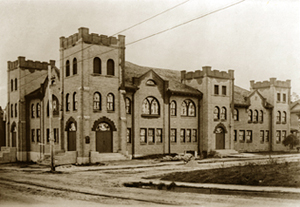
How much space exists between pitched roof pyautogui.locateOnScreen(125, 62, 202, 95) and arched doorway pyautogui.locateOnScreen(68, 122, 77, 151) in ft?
21.4

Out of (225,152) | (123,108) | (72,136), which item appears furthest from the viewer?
(225,152)

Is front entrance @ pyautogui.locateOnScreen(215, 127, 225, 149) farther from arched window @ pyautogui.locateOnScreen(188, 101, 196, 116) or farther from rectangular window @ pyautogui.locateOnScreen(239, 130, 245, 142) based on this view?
rectangular window @ pyautogui.locateOnScreen(239, 130, 245, 142)

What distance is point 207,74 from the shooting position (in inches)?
1591

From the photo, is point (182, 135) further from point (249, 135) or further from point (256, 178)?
point (256, 178)

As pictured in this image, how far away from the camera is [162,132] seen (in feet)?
124

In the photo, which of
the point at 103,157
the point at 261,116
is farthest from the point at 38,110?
the point at 261,116

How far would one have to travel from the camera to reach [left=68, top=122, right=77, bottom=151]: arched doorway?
107 feet

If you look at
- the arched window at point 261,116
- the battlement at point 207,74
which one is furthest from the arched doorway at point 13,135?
the arched window at point 261,116

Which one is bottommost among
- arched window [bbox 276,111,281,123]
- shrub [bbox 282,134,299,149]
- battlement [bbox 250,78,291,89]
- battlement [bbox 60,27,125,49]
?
shrub [bbox 282,134,299,149]

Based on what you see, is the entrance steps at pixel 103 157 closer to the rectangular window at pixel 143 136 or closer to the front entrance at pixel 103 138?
the front entrance at pixel 103 138

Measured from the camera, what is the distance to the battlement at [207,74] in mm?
40438

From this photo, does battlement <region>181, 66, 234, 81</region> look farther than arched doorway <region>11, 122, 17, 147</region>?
No

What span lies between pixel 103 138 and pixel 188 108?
11.7 metres

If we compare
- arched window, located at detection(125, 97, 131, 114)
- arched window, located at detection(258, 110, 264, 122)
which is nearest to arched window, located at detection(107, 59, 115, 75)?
arched window, located at detection(125, 97, 131, 114)
